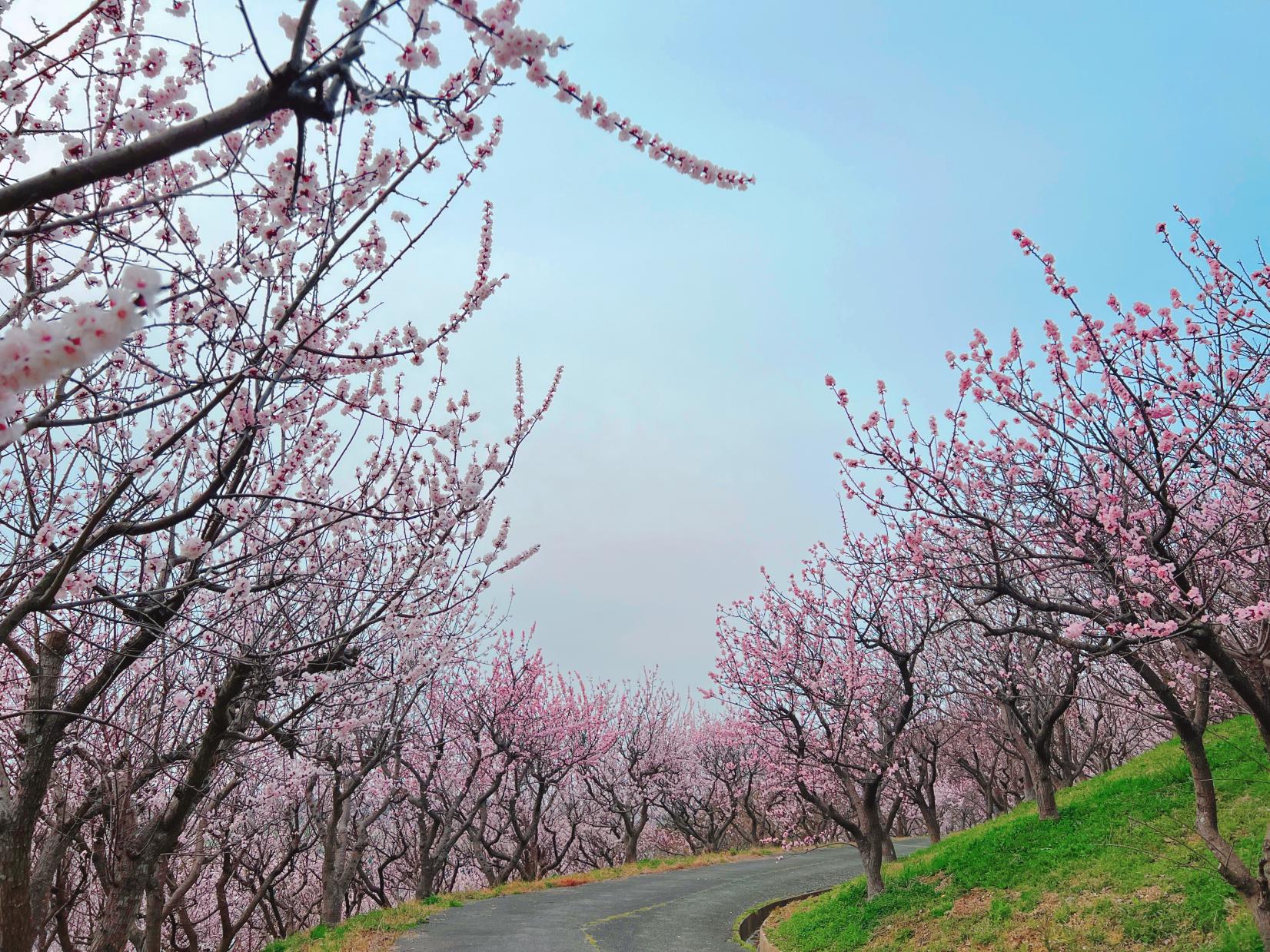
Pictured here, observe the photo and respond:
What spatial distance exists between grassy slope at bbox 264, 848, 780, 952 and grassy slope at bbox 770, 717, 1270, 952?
672 cm

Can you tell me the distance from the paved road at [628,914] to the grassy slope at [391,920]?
36 centimetres

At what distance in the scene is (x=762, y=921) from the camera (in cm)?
1534

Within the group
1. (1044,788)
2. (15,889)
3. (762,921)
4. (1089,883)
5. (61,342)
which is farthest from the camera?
(762,921)

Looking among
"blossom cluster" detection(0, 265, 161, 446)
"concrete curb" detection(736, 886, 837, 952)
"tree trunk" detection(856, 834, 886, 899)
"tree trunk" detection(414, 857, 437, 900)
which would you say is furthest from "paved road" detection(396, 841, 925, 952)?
"blossom cluster" detection(0, 265, 161, 446)

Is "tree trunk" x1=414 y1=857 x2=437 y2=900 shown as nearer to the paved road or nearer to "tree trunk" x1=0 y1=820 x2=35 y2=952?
the paved road

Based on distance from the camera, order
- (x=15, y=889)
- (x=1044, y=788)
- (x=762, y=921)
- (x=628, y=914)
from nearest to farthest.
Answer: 1. (x=15, y=889)
2. (x=1044, y=788)
3. (x=762, y=921)
4. (x=628, y=914)

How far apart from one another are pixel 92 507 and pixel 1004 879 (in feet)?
37.8

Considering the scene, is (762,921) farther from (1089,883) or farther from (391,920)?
(1089,883)

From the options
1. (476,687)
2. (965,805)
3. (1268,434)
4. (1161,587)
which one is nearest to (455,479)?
(1161,587)

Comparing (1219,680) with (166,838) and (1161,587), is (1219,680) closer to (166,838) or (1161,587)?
(1161,587)

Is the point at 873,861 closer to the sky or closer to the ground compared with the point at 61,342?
closer to the ground

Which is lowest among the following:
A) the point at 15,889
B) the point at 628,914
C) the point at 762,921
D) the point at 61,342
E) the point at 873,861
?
the point at 762,921

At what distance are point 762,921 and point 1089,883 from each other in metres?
7.71

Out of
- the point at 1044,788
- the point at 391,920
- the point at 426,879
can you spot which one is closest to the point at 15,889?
the point at 391,920
